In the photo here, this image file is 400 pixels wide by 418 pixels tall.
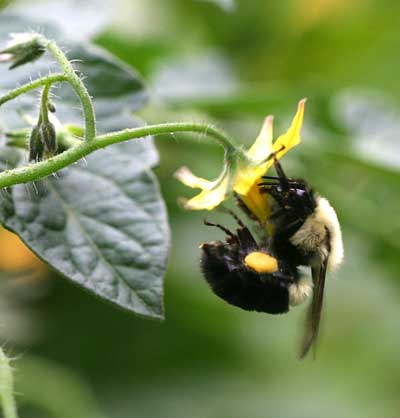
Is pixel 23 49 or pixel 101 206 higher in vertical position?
pixel 23 49

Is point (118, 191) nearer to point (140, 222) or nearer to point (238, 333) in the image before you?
point (140, 222)

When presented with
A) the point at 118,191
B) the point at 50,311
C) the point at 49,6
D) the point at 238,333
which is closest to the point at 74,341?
the point at 50,311

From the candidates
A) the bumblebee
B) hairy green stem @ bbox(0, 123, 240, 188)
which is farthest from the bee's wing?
hairy green stem @ bbox(0, 123, 240, 188)

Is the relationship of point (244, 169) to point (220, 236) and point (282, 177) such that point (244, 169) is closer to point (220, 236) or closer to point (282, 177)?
point (282, 177)

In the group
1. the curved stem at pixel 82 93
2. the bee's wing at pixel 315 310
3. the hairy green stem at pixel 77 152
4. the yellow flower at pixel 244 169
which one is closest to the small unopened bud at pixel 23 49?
the curved stem at pixel 82 93

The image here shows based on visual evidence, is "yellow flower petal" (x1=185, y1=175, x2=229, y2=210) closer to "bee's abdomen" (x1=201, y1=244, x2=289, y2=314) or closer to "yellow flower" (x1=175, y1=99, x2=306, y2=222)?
"yellow flower" (x1=175, y1=99, x2=306, y2=222)

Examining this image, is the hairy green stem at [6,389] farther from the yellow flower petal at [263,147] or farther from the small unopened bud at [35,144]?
the yellow flower petal at [263,147]

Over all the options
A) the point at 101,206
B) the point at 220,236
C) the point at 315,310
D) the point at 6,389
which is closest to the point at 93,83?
the point at 101,206
